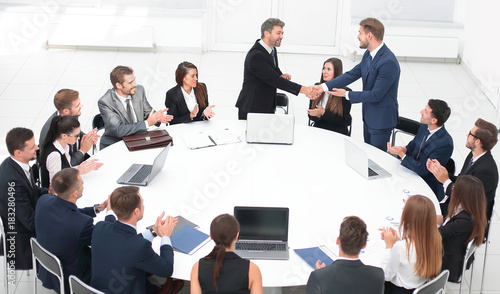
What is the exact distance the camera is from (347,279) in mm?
3188

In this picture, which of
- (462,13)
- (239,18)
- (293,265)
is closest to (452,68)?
(462,13)

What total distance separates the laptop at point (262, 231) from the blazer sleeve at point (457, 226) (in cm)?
105

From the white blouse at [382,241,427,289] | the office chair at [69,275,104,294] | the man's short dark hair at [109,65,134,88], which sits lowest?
the office chair at [69,275,104,294]

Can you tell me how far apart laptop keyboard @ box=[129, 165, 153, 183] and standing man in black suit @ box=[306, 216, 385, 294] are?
1.85 m

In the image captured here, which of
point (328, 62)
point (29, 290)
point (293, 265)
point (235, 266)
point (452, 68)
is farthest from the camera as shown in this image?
point (452, 68)

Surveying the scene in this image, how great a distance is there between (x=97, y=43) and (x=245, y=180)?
6267mm

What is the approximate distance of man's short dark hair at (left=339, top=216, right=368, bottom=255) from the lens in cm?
324

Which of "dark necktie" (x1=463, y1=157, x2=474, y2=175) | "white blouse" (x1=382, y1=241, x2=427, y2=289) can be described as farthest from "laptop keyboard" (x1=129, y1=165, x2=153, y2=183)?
"dark necktie" (x1=463, y1=157, x2=474, y2=175)

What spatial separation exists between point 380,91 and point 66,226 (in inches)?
124

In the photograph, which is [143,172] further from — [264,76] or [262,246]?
[264,76]

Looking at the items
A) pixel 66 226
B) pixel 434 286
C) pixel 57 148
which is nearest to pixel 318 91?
pixel 57 148

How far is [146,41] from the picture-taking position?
10.2 metres

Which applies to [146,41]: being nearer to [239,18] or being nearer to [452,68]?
[239,18]

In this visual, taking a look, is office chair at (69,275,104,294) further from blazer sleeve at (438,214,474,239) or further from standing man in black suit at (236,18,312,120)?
standing man in black suit at (236,18,312,120)
